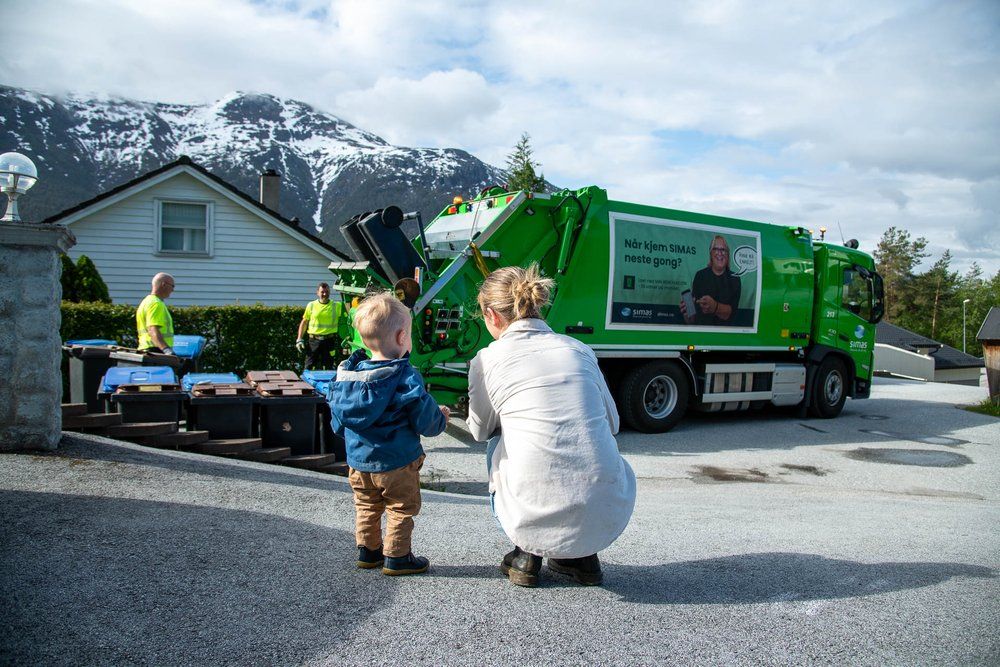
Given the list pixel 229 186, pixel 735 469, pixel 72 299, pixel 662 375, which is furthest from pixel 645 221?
pixel 229 186

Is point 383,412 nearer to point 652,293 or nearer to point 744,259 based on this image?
point 652,293

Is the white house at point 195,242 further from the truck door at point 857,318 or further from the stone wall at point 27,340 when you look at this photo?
the stone wall at point 27,340

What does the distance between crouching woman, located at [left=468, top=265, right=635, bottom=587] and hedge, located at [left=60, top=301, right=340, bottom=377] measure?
33.5 ft

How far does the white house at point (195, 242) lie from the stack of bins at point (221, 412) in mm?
13287

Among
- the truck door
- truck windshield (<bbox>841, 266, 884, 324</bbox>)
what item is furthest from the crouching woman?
truck windshield (<bbox>841, 266, 884, 324</bbox>)

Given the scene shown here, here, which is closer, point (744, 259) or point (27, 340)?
point (27, 340)

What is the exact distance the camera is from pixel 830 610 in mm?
3324

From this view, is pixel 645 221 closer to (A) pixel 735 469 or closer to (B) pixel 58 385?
(A) pixel 735 469

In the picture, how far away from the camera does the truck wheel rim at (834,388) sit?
476 inches

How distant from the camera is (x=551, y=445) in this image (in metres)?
3.18

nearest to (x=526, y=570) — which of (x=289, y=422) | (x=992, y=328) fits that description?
(x=289, y=422)

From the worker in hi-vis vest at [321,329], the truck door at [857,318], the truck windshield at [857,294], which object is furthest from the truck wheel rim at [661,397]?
the worker in hi-vis vest at [321,329]

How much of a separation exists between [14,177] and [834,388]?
11.7 metres

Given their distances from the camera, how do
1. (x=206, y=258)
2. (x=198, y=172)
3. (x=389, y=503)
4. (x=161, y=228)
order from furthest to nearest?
1. (x=206, y=258)
2. (x=198, y=172)
3. (x=161, y=228)
4. (x=389, y=503)
